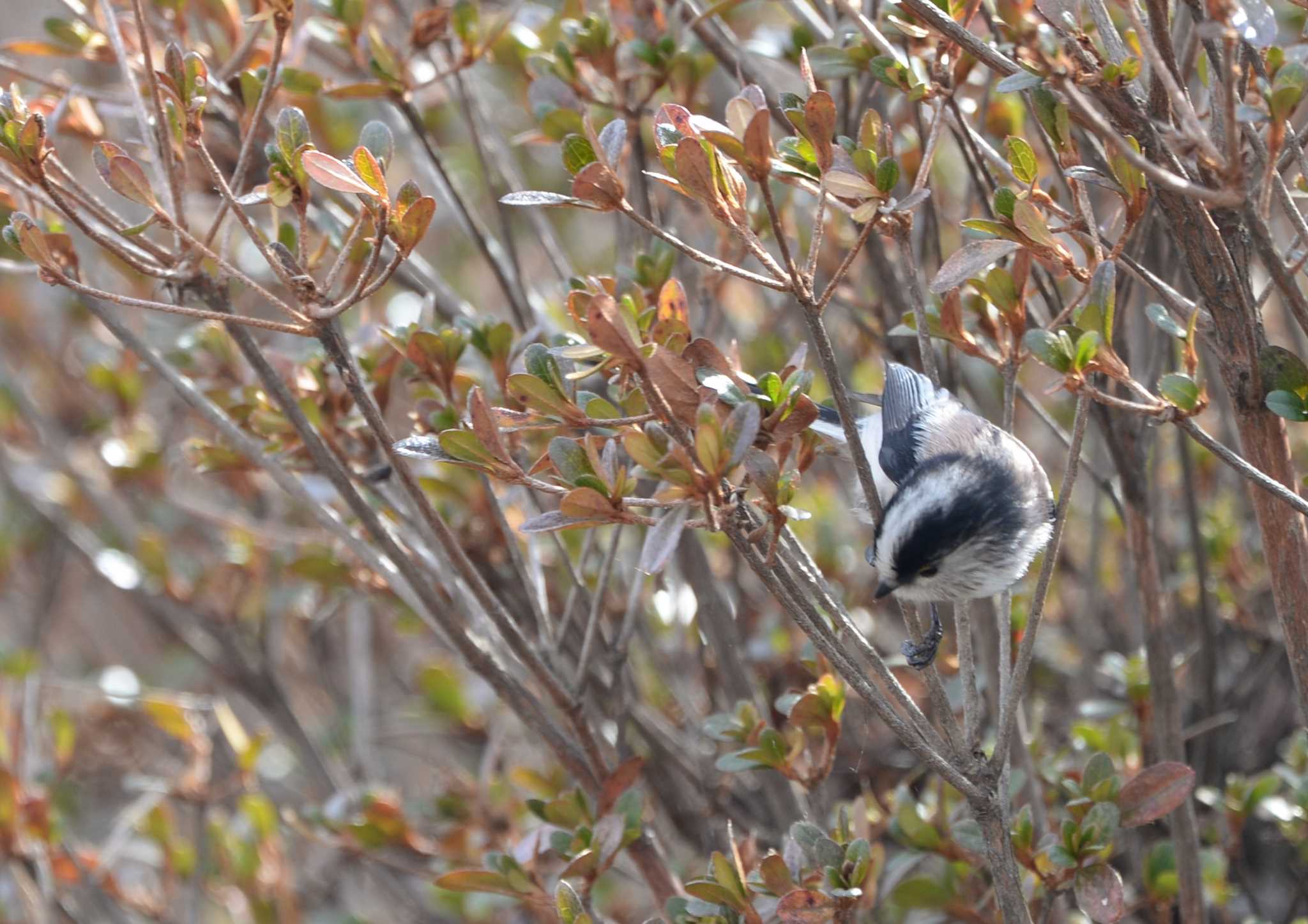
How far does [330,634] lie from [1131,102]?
3559 millimetres

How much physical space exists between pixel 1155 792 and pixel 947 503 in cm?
58

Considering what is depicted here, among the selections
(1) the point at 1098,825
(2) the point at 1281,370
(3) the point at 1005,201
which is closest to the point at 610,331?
(3) the point at 1005,201

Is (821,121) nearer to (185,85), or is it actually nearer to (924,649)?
(924,649)

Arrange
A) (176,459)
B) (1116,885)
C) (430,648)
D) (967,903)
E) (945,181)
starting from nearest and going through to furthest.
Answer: (1116,885) < (967,903) < (176,459) < (945,181) < (430,648)

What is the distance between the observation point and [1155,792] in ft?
6.28

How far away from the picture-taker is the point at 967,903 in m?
2.21

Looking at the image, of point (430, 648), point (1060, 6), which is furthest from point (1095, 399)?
point (430, 648)

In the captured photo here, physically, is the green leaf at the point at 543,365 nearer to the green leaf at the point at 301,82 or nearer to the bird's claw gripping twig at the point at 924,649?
the bird's claw gripping twig at the point at 924,649

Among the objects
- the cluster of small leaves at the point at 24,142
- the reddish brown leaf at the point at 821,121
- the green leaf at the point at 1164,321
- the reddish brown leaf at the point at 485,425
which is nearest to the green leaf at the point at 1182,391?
the green leaf at the point at 1164,321

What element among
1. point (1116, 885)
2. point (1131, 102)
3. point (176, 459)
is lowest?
point (176, 459)

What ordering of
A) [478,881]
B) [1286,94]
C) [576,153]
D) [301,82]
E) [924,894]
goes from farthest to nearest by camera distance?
[301,82], [924,894], [478,881], [576,153], [1286,94]

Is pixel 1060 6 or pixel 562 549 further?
pixel 562 549

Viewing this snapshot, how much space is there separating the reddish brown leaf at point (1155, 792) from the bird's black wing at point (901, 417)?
0.75 meters

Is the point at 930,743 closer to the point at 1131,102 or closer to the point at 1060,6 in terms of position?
the point at 1131,102
